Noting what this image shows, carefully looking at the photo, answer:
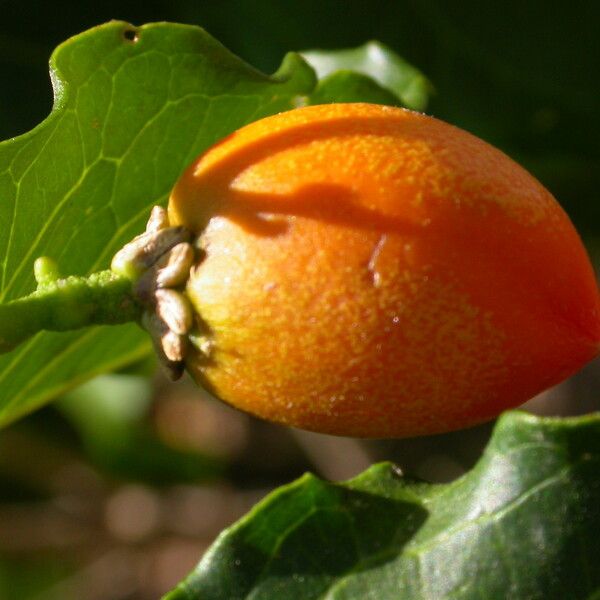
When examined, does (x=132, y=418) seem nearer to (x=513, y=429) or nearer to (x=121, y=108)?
(x=121, y=108)

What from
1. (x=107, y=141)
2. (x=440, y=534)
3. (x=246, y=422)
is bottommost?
(x=246, y=422)

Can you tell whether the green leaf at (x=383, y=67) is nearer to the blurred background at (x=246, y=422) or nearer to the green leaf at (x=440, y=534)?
the blurred background at (x=246, y=422)

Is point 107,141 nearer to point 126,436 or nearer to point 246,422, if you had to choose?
point 126,436

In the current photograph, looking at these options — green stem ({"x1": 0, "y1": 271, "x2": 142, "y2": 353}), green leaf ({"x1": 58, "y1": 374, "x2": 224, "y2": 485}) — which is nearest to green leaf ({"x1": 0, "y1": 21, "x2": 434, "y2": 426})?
green stem ({"x1": 0, "y1": 271, "x2": 142, "y2": 353})

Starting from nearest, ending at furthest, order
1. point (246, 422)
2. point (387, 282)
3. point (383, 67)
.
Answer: point (387, 282) < point (383, 67) < point (246, 422)

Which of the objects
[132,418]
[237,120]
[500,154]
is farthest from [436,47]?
[132,418]

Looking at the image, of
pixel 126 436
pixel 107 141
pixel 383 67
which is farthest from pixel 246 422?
pixel 107 141

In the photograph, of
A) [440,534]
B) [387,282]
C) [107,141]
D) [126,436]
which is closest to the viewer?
[387,282]
